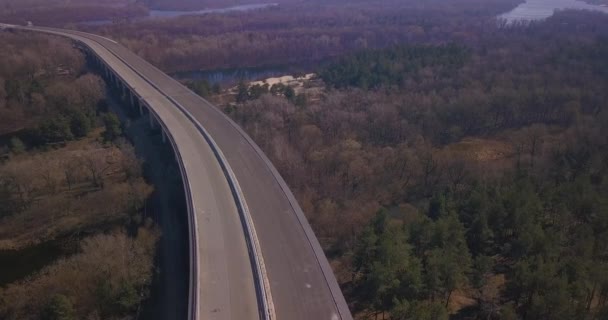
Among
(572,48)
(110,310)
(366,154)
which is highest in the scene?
(572,48)

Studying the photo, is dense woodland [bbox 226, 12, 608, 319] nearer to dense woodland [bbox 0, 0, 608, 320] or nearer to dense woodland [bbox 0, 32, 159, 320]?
dense woodland [bbox 0, 0, 608, 320]

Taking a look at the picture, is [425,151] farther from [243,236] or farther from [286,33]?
[286,33]

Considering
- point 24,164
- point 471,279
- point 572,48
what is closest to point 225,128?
point 24,164

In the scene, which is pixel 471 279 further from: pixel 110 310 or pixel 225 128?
pixel 225 128

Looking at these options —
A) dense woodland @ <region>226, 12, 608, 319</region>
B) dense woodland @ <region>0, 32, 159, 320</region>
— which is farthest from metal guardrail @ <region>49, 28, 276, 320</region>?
dense woodland @ <region>226, 12, 608, 319</region>

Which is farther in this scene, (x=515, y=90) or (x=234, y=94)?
(x=234, y=94)

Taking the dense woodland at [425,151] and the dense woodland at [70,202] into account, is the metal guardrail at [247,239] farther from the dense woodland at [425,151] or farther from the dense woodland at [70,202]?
the dense woodland at [425,151]

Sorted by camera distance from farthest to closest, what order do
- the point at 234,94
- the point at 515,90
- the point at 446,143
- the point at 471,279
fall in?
the point at 234,94
the point at 515,90
the point at 446,143
the point at 471,279
